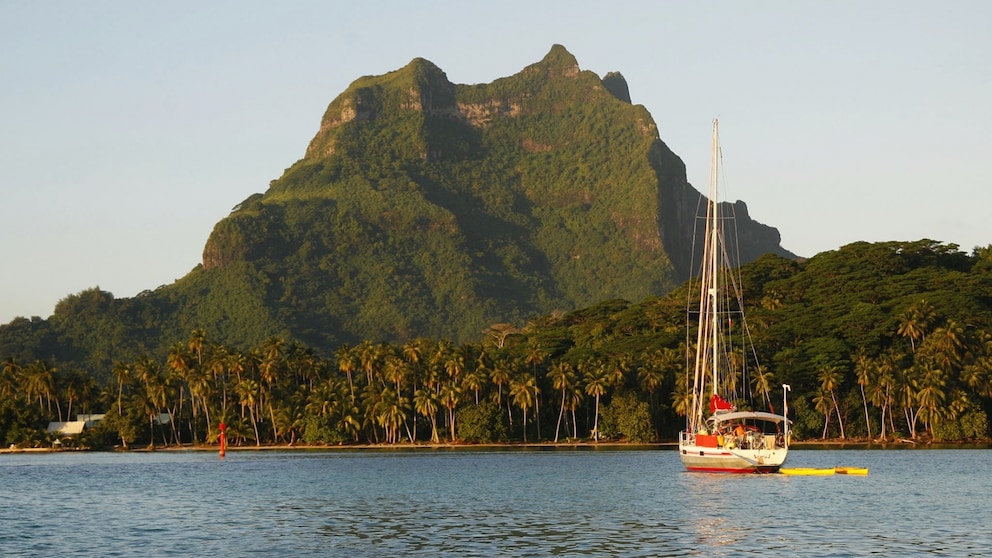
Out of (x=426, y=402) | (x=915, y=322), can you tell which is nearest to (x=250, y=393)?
(x=426, y=402)

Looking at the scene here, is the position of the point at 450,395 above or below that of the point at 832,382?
above

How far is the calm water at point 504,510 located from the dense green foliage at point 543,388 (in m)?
36.8

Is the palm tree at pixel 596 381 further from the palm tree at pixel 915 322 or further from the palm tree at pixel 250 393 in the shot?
the palm tree at pixel 250 393

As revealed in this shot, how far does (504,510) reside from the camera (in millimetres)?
73062

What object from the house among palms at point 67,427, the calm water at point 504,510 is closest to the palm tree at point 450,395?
the calm water at point 504,510

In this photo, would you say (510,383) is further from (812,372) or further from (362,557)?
(362,557)

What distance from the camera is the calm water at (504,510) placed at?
5566cm

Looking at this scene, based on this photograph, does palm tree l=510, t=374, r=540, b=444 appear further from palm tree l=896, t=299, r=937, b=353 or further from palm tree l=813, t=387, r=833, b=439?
palm tree l=896, t=299, r=937, b=353

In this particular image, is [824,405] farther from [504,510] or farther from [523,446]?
[504,510]

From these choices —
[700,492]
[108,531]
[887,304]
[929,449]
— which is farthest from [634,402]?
[108,531]

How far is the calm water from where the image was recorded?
55656mm

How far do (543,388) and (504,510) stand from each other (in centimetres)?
10726

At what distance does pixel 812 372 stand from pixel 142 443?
318 feet

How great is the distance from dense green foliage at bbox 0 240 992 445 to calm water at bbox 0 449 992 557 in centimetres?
3679
